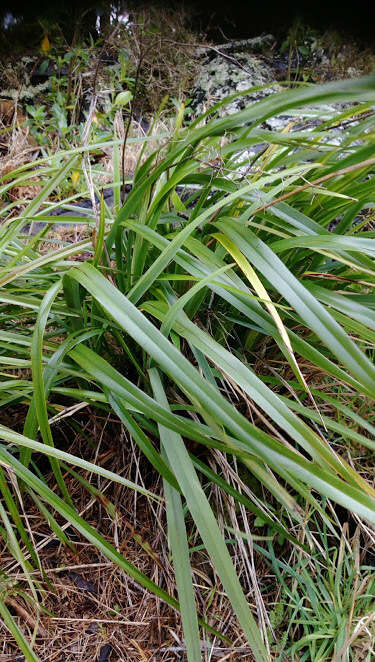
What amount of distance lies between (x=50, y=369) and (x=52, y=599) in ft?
1.45

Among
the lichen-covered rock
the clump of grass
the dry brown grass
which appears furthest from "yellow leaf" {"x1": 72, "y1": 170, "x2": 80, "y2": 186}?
the dry brown grass

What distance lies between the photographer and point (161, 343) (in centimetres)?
Answer: 74

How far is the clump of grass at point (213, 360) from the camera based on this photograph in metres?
0.70

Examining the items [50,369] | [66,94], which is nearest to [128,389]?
[50,369]

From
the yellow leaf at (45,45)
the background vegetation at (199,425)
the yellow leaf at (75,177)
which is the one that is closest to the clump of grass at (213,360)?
the background vegetation at (199,425)

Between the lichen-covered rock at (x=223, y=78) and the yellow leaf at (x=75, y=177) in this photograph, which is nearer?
the yellow leaf at (x=75, y=177)

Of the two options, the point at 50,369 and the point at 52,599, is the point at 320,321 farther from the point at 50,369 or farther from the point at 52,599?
the point at 52,599

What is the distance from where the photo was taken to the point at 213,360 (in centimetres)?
76

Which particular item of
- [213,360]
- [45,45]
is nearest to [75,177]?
[45,45]

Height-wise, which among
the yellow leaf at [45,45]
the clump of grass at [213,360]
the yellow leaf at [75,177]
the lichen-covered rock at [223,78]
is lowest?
the clump of grass at [213,360]

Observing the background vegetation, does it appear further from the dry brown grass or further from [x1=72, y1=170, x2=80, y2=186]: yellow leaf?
[x1=72, y1=170, x2=80, y2=186]: yellow leaf

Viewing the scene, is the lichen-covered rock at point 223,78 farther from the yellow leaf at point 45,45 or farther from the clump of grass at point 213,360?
the clump of grass at point 213,360

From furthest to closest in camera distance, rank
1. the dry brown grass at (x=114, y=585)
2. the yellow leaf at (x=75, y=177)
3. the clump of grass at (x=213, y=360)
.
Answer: the yellow leaf at (x=75, y=177), the dry brown grass at (x=114, y=585), the clump of grass at (x=213, y=360)

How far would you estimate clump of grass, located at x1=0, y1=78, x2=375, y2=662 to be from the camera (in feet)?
2.28
